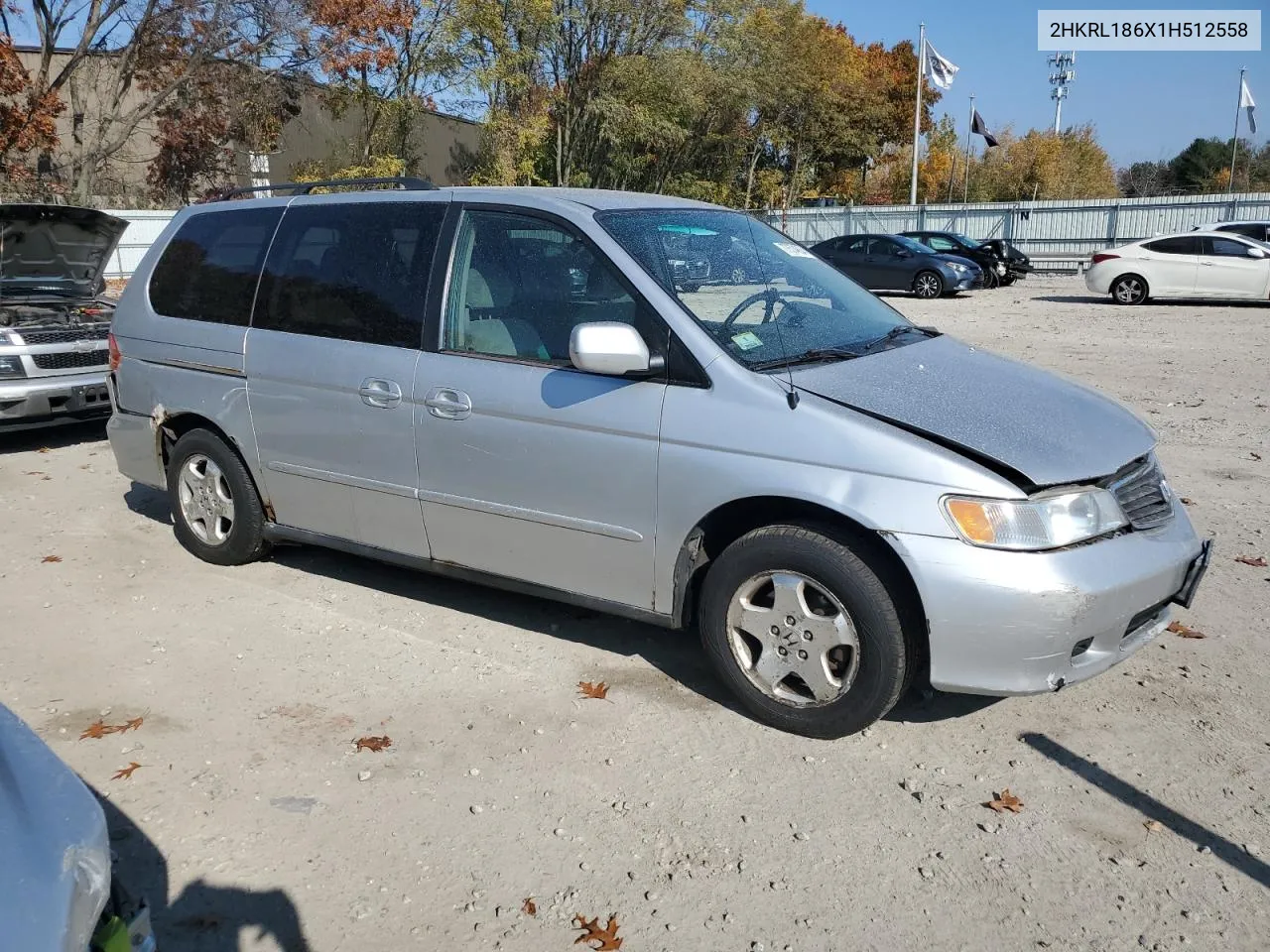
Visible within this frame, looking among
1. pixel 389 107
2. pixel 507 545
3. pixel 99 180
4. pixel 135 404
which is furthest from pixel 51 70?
pixel 507 545

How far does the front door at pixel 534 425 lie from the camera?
408cm

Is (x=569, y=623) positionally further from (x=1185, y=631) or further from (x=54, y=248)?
(x=54, y=248)

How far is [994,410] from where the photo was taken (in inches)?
153

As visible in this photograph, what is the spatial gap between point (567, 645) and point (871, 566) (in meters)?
1.65

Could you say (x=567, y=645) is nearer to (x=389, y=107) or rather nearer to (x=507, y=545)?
(x=507, y=545)

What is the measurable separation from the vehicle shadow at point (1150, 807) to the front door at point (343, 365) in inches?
106

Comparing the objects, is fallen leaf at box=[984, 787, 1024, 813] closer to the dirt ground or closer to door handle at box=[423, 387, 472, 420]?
the dirt ground

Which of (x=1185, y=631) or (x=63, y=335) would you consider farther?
(x=63, y=335)

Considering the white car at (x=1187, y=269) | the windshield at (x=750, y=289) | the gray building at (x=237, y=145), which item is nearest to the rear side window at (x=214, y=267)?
the windshield at (x=750, y=289)

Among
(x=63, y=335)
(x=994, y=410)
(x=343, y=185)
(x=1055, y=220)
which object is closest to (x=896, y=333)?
(x=994, y=410)

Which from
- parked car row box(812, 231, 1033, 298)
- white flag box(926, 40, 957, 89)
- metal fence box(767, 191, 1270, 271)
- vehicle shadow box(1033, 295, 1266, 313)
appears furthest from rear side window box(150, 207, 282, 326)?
white flag box(926, 40, 957, 89)

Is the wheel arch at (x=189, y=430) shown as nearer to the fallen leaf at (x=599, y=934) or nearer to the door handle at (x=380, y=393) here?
the door handle at (x=380, y=393)

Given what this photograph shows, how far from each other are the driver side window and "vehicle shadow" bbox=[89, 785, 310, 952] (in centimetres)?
219

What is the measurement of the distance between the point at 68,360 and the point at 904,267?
1867cm
